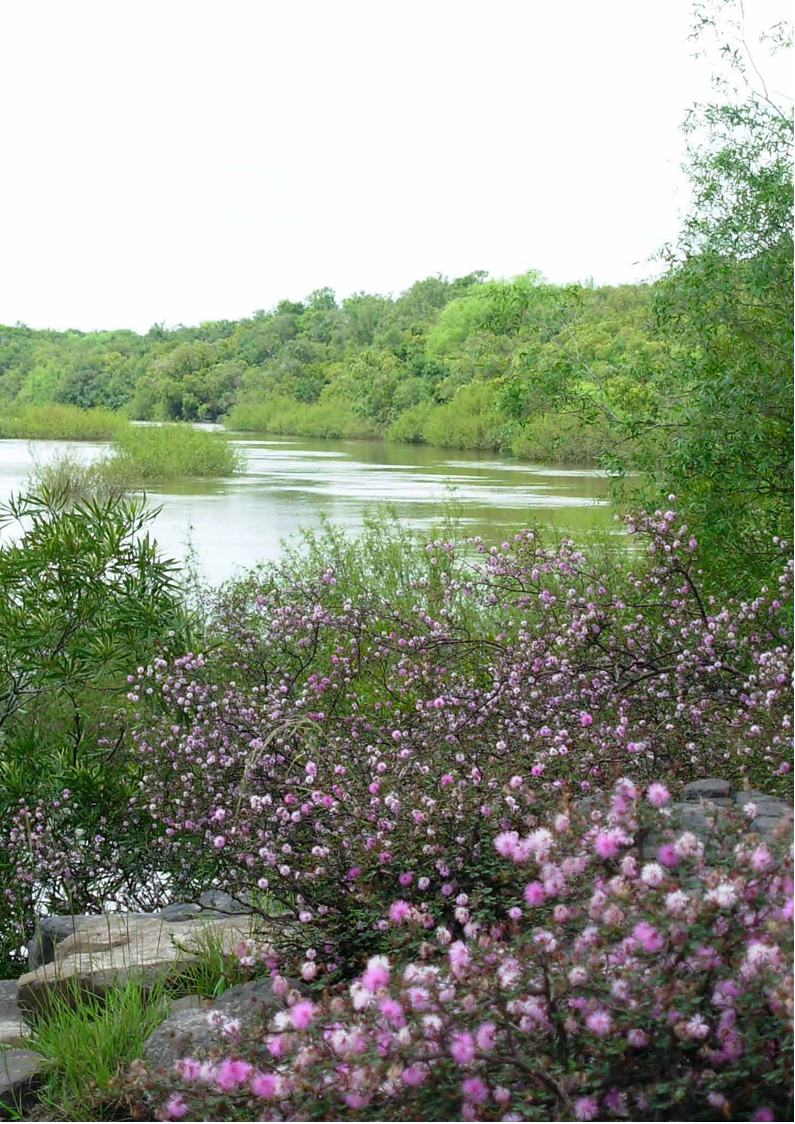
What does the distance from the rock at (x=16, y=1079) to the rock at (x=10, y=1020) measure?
17cm

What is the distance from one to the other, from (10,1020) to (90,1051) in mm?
654

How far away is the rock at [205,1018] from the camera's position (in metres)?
1.88

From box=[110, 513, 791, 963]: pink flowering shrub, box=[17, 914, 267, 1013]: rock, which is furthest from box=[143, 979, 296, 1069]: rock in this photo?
box=[17, 914, 267, 1013]: rock

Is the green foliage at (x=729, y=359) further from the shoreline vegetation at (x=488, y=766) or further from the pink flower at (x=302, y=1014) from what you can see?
the pink flower at (x=302, y=1014)

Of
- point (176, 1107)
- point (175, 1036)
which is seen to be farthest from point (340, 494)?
point (176, 1107)

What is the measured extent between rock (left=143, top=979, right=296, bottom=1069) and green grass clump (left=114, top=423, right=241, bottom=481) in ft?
41.6

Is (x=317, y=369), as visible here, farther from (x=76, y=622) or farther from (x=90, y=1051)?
(x=90, y=1051)

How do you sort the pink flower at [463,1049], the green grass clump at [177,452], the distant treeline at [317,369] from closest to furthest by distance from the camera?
1. the pink flower at [463,1049]
2. the green grass clump at [177,452]
3. the distant treeline at [317,369]

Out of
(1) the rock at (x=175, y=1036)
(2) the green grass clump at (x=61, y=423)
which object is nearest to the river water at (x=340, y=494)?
(2) the green grass clump at (x=61, y=423)

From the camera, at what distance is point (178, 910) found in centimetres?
308

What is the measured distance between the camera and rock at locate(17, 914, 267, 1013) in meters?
2.45

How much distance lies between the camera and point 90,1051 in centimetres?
206

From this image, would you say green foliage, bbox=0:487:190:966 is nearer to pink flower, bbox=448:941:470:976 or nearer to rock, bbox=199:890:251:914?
rock, bbox=199:890:251:914

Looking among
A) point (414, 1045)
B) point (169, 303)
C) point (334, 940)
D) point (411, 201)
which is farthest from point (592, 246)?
point (169, 303)
